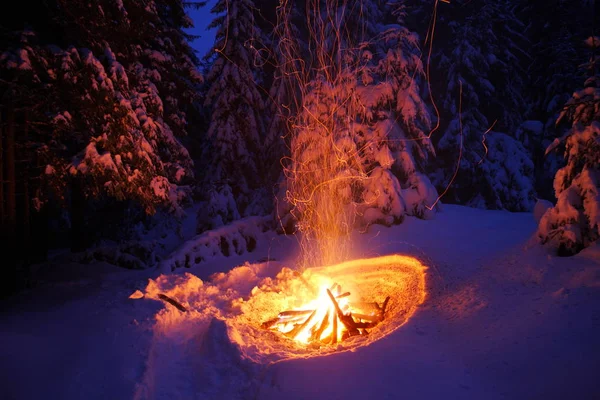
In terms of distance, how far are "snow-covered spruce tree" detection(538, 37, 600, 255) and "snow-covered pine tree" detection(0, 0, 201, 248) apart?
23.0 feet

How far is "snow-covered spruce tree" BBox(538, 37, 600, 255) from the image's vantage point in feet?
14.6

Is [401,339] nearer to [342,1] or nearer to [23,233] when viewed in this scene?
[23,233]

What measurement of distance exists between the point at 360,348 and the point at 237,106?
455 inches

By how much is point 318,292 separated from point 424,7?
18120mm

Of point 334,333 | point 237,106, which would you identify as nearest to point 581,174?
point 334,333

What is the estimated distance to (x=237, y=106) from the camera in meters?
13.8

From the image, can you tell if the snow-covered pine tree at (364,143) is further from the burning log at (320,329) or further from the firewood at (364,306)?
the burning log at (320,329)

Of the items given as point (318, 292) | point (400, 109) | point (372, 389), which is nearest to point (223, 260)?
point (318, 292)

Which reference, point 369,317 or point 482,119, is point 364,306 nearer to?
point 369,317

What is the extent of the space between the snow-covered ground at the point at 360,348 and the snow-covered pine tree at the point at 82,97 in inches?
84.9

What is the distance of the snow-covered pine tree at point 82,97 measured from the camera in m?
5.71

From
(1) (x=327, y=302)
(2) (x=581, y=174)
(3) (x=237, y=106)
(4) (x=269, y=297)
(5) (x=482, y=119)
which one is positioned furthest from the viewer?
(5) (x=482, y=119)

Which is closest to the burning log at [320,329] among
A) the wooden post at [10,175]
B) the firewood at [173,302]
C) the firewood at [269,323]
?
the firewood at [269,323]

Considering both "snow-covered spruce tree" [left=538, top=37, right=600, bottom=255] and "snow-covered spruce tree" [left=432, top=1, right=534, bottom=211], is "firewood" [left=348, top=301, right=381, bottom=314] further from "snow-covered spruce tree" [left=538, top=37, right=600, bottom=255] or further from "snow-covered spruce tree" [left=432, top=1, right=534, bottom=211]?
"snow-covered spruce tree" [left=432, top=1, right=534, bottom=211]
